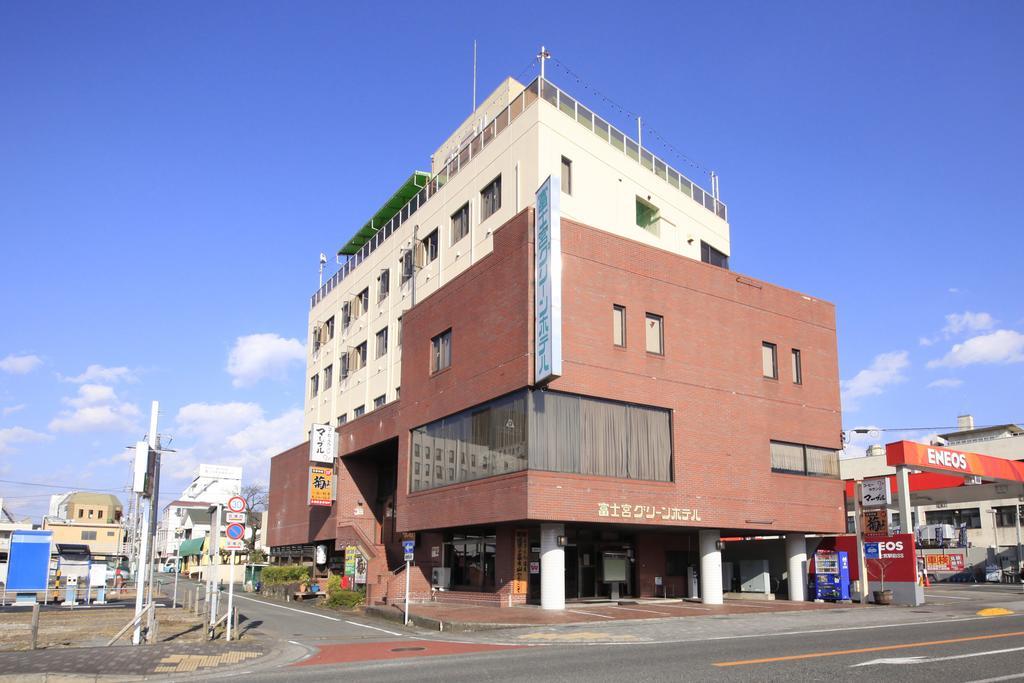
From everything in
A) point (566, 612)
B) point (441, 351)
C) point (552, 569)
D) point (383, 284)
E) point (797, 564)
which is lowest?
point (566, 612)

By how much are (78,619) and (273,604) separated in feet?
41.7

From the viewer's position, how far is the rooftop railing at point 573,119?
3404 cm

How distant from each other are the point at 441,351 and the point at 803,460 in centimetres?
1563

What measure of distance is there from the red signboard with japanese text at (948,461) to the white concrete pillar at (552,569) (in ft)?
52.4

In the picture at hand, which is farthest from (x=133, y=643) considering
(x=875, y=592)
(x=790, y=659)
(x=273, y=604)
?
(x=875, y=592)

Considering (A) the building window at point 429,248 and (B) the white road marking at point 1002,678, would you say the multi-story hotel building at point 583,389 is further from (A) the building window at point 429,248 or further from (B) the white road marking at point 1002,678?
(B) the white road marking at point 1002,678

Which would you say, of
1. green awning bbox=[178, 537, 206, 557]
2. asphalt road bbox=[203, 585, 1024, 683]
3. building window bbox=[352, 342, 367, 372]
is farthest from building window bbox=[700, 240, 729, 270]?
green awning bbox=[178, 537, 206, 557]

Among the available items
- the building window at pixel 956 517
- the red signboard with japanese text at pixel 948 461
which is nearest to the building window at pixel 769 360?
the red signboard with japanese text at pixel 948 461

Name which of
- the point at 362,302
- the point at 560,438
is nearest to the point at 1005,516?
the point at 362,302

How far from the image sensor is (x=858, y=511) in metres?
33.2

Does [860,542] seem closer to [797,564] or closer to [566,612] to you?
[797,564]

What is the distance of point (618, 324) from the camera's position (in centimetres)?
2947

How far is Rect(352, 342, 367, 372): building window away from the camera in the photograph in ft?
162

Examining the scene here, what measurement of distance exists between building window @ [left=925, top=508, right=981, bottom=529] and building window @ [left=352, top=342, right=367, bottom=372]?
4782 centimetres
